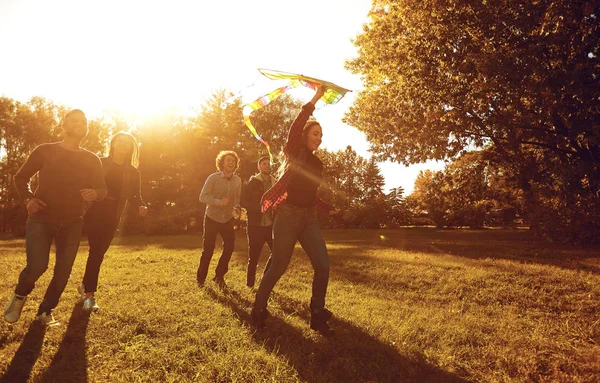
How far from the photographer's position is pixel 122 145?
18.5 feet

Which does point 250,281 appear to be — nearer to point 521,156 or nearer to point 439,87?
point 439,87

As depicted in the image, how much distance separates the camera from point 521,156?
722 inches

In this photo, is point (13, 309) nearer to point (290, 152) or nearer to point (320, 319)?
point (320, 319)

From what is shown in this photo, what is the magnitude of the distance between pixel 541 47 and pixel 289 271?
1061cm

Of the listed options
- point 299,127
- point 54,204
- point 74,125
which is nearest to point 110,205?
point 54,204

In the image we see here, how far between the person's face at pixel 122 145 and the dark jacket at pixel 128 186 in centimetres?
20

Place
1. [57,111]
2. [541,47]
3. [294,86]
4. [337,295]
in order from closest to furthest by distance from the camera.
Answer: [294,86] → [337,295] → [541,47] → [57,111]

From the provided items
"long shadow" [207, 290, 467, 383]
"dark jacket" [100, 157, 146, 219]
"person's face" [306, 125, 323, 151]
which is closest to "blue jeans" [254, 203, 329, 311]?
"long shadow" [207, 290, 467, 383]

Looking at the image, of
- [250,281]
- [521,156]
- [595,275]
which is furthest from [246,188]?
[521,156]

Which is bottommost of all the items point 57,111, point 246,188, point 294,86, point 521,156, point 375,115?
point 246,188

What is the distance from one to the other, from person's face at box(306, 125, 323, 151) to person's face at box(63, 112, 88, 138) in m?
2.80

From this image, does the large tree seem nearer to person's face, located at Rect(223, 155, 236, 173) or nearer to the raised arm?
person's face, located at Rect(223, 155, 236, 173)

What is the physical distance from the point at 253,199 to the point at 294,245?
9.81 ft

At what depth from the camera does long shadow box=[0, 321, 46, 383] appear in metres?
3.22
